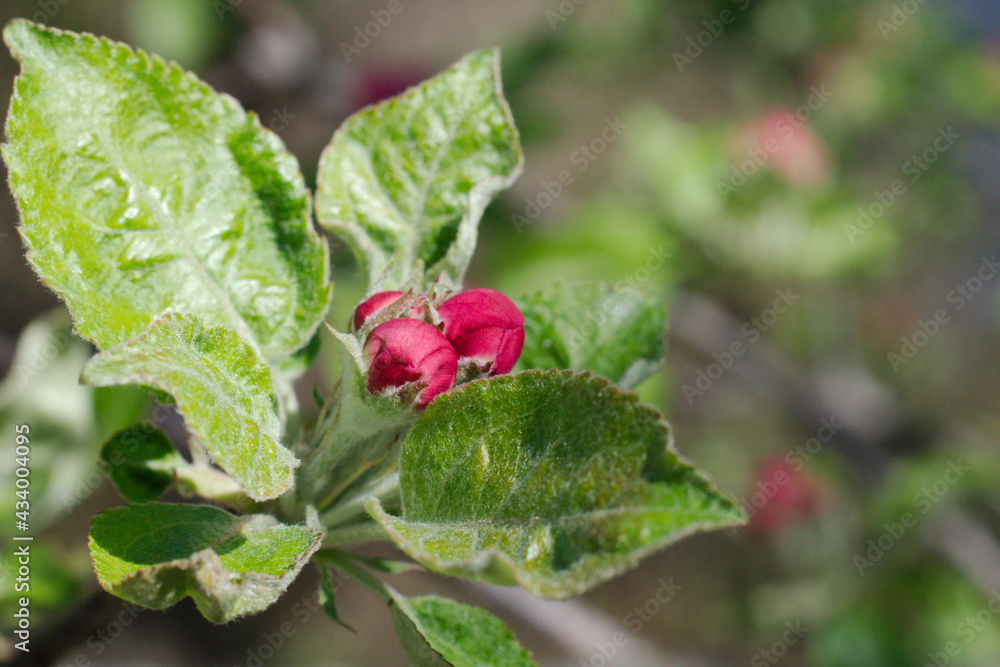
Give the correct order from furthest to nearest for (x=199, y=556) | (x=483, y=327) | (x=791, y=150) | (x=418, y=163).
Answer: (x=791, y=150) → (x=418, y=163) → (x=483, y=327) → (x=199, y=556)

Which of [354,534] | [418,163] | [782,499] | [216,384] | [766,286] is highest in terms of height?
[418,163]

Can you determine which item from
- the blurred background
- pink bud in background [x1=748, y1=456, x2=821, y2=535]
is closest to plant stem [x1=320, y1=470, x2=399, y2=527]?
the blurred background

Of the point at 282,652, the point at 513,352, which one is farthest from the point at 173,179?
the point at 282,652

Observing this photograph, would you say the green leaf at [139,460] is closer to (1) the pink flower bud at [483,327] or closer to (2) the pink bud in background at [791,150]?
(1) the pink flower bud at [483,327]

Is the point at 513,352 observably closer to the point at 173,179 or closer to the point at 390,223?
the point at 390,223

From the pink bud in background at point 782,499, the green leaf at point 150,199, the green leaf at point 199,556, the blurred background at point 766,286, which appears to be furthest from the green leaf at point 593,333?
the pink bud in background at point 782,499

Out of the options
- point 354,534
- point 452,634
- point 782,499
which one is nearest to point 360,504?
point 354,534

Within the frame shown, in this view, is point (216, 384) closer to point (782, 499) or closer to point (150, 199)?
point (150, 199)
